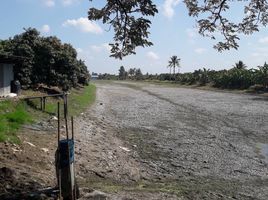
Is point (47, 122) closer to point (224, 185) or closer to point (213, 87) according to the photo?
point (224, 185)

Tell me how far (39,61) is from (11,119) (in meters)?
15.9

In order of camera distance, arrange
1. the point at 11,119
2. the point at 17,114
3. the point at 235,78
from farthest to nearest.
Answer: the point at 235,78, the point at 17,114, the point at 11,119

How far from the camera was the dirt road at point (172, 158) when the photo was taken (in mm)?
10982

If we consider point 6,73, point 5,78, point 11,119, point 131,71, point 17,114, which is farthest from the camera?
point 131,71

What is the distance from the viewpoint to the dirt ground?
10.2 metres

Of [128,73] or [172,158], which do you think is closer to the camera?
[172,158]

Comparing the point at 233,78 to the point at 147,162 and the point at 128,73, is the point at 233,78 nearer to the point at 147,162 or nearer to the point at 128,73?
the point at 147,162

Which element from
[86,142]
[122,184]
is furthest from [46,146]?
[122,184]

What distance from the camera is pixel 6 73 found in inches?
1038

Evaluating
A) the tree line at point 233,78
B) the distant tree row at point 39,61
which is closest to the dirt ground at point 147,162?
the distant tree row at point 39,61

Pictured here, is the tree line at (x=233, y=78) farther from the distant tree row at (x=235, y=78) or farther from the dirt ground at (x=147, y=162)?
the dirt ground at (x=147, y=162)

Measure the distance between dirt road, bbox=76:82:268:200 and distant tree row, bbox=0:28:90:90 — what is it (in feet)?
23.8

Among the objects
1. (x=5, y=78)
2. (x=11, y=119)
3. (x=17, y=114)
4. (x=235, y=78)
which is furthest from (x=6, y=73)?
(x=235, y=78)

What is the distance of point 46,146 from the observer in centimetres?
1364
